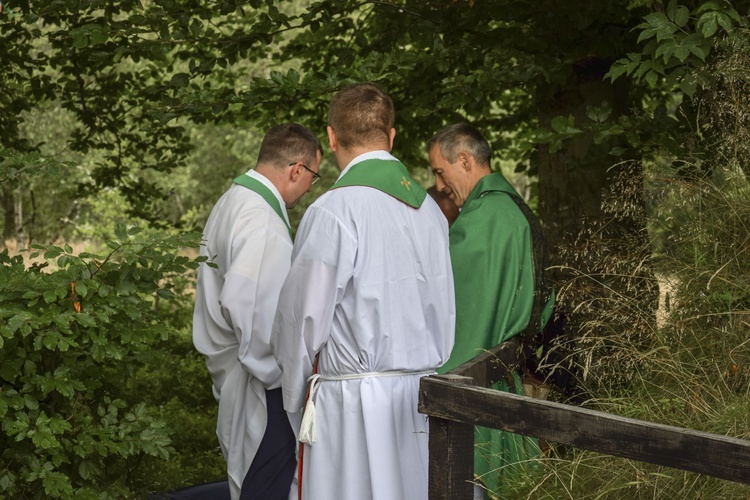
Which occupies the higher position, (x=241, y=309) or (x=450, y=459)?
(x=241, y=309)

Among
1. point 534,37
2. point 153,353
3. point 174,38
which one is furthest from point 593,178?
point 153,353

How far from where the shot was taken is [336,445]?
3451 millimetres

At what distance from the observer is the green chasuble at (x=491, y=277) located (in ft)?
13.4

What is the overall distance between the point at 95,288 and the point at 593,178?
3.68m

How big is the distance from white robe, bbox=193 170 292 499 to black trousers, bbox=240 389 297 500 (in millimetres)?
41

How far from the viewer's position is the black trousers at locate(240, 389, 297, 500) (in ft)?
13.2

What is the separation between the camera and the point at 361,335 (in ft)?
11.0

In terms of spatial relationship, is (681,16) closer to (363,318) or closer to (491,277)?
(491,277)

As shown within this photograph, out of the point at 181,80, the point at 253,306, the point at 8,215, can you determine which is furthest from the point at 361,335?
the point at 8,215

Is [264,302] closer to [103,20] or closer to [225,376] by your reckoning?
[225,376]

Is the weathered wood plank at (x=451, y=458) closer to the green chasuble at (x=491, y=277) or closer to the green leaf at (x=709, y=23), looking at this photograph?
the green chasuble at (x=491, y=277)

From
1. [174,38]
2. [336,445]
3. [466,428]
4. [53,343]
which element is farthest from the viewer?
[174,38]

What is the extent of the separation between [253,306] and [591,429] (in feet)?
6.25

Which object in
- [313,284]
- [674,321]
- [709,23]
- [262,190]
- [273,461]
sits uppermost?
[709,23]
